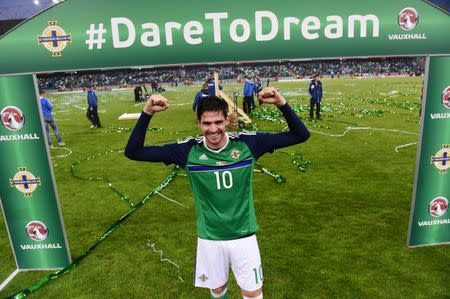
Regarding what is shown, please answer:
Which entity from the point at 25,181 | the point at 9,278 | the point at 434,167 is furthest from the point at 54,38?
the point at 434,167

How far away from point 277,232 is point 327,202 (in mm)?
1908

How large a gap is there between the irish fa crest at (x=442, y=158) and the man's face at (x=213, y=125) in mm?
3957

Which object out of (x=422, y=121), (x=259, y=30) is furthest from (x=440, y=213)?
(x=259, y=30)

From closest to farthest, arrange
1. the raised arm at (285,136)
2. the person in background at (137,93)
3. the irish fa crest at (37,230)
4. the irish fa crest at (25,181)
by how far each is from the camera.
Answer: the raised arm at (285,136), the irish fa crest at (25,181), the irish fa crest at (37,230), the person in background at (137,93)

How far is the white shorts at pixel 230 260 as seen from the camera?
11.4 feet

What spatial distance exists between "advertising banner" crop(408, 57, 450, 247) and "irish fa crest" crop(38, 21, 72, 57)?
5101 mm

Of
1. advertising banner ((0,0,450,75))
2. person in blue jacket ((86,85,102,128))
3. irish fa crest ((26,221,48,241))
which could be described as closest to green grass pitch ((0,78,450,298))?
irish fa crest ((26,221,48,241))

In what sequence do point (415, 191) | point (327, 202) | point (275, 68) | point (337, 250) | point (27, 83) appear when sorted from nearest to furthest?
point (27, 83) → point (415, 191) → point (337, 250) → point (327, 202) → point (275, 68)

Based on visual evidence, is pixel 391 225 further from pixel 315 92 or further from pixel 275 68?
pixel 275 68

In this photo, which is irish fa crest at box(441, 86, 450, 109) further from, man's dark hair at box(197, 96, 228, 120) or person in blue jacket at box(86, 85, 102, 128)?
person in blue jacket at box(86, 85, 102, 128)

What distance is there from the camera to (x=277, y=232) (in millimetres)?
6645

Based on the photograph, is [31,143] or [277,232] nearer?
A: [31,143]

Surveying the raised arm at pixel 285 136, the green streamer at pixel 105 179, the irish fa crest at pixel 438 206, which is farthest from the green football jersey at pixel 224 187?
the green streamer at pixel 105 179

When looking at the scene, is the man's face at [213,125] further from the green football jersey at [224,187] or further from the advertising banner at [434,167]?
the advertising banner at [434,167]
